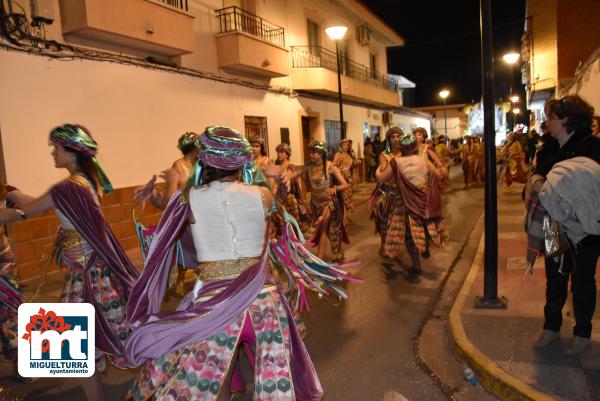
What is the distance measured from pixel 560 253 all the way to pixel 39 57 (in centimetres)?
824

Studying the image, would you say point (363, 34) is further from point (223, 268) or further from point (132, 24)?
point (223, 268)

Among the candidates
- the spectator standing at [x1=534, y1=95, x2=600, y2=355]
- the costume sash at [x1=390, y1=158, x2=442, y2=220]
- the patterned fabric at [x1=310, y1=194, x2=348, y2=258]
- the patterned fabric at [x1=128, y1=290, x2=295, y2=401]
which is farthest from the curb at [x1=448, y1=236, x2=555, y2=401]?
the patterned fabric at [x1=310, y1=194, x2=348, y2=258]

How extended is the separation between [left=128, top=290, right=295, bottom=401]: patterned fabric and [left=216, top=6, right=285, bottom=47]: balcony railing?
11.3 m

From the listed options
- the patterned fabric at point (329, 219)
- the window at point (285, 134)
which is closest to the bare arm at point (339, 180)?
the patterned fabric at point (329, 219)

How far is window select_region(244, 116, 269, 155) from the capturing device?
47.6 feet

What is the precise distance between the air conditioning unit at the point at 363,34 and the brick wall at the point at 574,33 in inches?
322

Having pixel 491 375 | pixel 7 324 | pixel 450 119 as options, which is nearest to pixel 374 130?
pixel 491 375

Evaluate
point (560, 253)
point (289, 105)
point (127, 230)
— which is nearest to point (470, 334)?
point (560, 253)

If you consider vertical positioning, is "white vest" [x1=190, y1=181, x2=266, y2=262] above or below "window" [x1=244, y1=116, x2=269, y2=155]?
below

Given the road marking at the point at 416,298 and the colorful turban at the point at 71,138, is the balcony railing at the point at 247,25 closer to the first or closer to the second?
the road marking at the point at 416,298

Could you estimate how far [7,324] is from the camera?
12.2 feet

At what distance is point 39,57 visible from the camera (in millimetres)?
8203

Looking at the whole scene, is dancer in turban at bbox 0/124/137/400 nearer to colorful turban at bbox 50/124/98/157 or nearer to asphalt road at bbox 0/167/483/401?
colorful turban at bbox 50/124/98/157

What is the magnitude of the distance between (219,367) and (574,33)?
2179 centimetres
